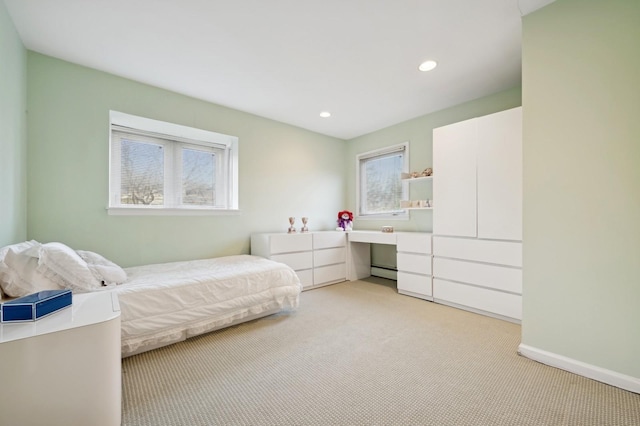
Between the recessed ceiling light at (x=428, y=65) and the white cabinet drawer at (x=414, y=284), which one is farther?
the white cabinet drawer at (x=414, y=284)

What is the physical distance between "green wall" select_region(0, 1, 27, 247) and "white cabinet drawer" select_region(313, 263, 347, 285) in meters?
2.93

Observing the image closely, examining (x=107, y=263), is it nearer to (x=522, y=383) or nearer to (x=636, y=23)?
(x=522, y=383)

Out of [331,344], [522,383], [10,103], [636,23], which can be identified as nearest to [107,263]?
[10,103]

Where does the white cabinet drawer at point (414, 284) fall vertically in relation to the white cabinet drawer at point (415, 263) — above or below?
below

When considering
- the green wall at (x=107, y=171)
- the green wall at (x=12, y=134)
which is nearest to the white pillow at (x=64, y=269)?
the green wall at (x=12, y=134)

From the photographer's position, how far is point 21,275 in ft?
5.08

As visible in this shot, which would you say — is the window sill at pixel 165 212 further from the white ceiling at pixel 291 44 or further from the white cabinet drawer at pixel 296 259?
the white ceiling at pixel 291 44

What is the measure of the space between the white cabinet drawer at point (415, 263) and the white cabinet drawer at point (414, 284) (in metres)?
0.06

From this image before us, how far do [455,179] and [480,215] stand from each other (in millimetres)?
476

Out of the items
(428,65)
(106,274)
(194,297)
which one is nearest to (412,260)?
(428,65)

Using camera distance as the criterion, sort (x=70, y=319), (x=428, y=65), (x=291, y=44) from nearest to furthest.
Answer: (x=70, y=319) → (x=291, y=44) → (x=428, y=65)

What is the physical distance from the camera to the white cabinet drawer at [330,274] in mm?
3771

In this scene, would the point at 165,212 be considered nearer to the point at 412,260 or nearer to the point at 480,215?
the point at 412,260

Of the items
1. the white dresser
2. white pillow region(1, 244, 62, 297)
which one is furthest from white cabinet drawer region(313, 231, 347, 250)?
white pillow region(1, 244, 62, 297)
